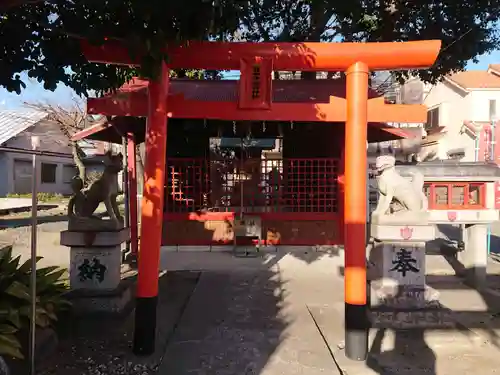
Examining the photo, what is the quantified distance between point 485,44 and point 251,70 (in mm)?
6327

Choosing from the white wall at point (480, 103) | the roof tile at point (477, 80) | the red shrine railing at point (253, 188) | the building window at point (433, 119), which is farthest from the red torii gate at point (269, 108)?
the building window at point (433, 119)

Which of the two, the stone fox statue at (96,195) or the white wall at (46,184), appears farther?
the white wall at (46,184)

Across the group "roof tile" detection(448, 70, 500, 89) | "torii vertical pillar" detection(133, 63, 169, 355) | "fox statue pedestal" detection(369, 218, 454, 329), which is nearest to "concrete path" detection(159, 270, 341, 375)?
"torii vertical pillar" detection(133, 63, 169, 355)

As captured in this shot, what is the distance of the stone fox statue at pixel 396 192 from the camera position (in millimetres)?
5047

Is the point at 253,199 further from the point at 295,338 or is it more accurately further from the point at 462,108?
the point at 462,108

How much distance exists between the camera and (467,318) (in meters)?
5.42

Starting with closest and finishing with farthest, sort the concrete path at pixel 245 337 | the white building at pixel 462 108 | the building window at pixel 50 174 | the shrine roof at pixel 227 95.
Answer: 1. the concrete path at pixel 245 337
2. the shrine roof at pixel 227 95
3. the white building at pixel 462 108
4. the building window at pixel 50 174

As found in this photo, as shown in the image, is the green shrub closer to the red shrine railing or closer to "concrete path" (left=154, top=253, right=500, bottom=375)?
"concrete path" (left=154, top=253, right=500, bottom=375)

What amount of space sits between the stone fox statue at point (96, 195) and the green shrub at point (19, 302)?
879 mm

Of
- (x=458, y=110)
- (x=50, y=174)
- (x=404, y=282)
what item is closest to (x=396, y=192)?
(x=404, y=282)

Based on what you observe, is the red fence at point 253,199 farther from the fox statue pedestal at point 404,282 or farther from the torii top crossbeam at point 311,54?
the torii top crossbeam at point 311,54

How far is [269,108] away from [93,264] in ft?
10.2

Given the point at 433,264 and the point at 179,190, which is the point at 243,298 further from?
the point at 433,264

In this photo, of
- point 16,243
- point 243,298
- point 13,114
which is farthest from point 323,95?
point 13,114
